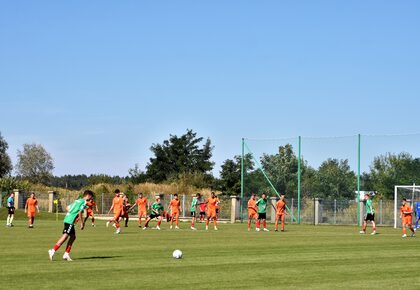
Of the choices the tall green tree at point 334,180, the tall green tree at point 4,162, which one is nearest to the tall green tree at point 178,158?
the tall green tree at point 4,162

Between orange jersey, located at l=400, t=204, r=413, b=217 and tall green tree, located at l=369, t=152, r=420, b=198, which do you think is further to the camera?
tall green tree, located at l=369, t=152, r=420, b=198

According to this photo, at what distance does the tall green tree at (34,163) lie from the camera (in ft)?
493

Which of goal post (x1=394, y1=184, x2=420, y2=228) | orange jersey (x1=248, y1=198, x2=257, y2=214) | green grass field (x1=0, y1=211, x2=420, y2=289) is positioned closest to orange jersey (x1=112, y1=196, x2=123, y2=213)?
orange jersey (x1=248, y1=198, x2=257, y2=214)

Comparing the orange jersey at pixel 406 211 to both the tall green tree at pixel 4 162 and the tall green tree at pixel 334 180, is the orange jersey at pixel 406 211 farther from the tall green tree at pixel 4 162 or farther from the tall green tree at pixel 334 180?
the tall green tree at pixel 4 162

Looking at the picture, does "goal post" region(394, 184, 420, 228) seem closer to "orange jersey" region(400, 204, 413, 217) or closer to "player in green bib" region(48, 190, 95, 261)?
"orange jersey" region(400, 204, 413, 217)

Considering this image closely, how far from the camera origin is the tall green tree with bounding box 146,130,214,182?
134 metres

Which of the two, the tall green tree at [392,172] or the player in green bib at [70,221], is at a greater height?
the tall green tree at [392,172]

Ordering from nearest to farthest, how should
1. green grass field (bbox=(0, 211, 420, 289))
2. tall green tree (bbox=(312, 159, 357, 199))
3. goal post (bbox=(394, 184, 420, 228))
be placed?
1. green grass field (bbox=(0, 211, 420, 289))
2. goal post (bbox=(394, 184, 420, 228))
3. tall green tree (bbox=(312, 159, 357, 199))

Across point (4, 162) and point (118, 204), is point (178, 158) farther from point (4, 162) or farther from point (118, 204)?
point (118, 204)

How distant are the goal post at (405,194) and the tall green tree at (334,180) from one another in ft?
10.9

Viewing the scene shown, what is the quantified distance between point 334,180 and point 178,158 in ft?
254

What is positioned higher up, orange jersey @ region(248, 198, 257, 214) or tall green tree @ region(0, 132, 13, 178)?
tall green tree @ region(0, 132, 13, 178)

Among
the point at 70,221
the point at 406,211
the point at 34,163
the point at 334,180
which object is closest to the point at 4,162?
the point at 34,163

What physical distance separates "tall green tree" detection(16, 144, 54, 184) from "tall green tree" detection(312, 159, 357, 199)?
9597 cm
